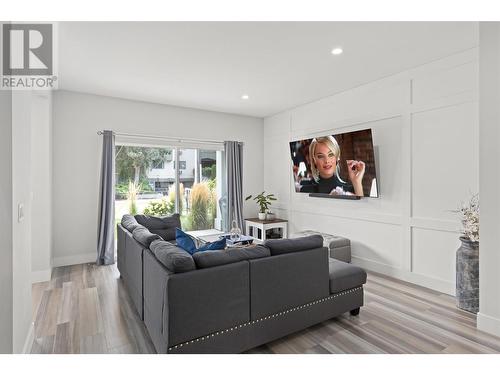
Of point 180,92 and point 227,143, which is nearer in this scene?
point 180,92

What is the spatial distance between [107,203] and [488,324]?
4788 millimetres

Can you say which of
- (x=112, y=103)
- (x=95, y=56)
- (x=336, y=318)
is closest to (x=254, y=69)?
(x=95, y=56)

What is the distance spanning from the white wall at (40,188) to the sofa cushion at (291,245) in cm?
311

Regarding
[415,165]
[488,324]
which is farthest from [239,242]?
[488,324]

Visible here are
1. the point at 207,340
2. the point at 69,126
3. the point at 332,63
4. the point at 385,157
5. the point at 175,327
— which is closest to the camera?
the point at 175,327

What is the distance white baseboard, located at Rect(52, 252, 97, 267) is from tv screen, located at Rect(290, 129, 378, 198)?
3.53 metres

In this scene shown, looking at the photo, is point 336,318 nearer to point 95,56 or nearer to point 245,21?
point 245,21

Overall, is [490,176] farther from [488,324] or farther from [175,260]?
[175,260]

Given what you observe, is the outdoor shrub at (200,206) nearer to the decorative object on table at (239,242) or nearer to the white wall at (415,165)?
the decorative object on table at (239,242)

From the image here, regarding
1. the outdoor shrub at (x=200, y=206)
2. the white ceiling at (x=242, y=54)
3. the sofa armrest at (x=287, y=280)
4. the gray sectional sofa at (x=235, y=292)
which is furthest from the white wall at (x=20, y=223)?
the outdoor shrub at (x=200, y=206)

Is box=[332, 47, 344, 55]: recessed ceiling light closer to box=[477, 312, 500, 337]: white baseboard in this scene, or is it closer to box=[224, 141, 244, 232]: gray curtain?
box=[477, 312, 500, 337]: white baseboard

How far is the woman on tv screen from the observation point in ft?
13.4
